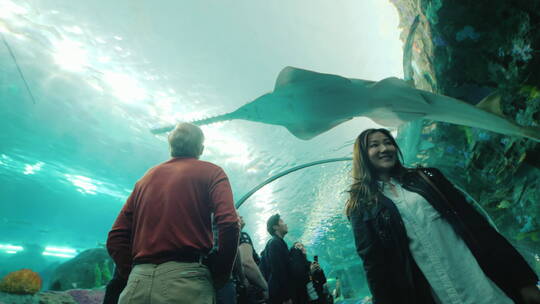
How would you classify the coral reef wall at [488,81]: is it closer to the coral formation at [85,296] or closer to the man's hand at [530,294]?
the man's hand at [530,294]

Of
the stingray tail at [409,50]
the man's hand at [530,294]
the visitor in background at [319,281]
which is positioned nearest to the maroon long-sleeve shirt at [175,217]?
the man's hand at [530,294]

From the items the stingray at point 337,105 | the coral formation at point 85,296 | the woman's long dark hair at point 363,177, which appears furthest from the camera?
the coral formation at point 85,296

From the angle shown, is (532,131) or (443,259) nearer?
(443,259)

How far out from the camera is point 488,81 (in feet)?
10.8

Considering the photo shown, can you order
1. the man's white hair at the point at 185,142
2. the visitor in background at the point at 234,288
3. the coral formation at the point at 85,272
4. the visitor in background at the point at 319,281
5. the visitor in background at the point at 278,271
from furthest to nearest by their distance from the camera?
the coral formation at the point at 85,272, the visitor in background at the point at 319,281, the visitor in background at the point at 278,271, the man's white hair at the point at 185,142, the visitor in background at the point at 234,288

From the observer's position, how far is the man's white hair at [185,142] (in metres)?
1.73

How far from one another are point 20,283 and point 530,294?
704 cm

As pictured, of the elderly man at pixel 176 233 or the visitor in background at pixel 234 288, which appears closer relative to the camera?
the elderly man at pixel 176 233

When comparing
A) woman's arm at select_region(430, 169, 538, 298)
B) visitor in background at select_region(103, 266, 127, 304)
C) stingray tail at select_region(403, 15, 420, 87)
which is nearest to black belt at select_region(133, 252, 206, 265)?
visitor in background at select_region(103, 266, 127, 304)

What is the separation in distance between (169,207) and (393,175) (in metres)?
1.35

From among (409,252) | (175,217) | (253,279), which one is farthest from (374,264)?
(253,279)

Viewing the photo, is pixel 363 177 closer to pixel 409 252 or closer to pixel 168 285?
pixel 409 252

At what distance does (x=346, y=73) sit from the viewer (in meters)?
7.92

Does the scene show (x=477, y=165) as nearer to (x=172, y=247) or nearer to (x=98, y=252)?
(x=172, y=247)
